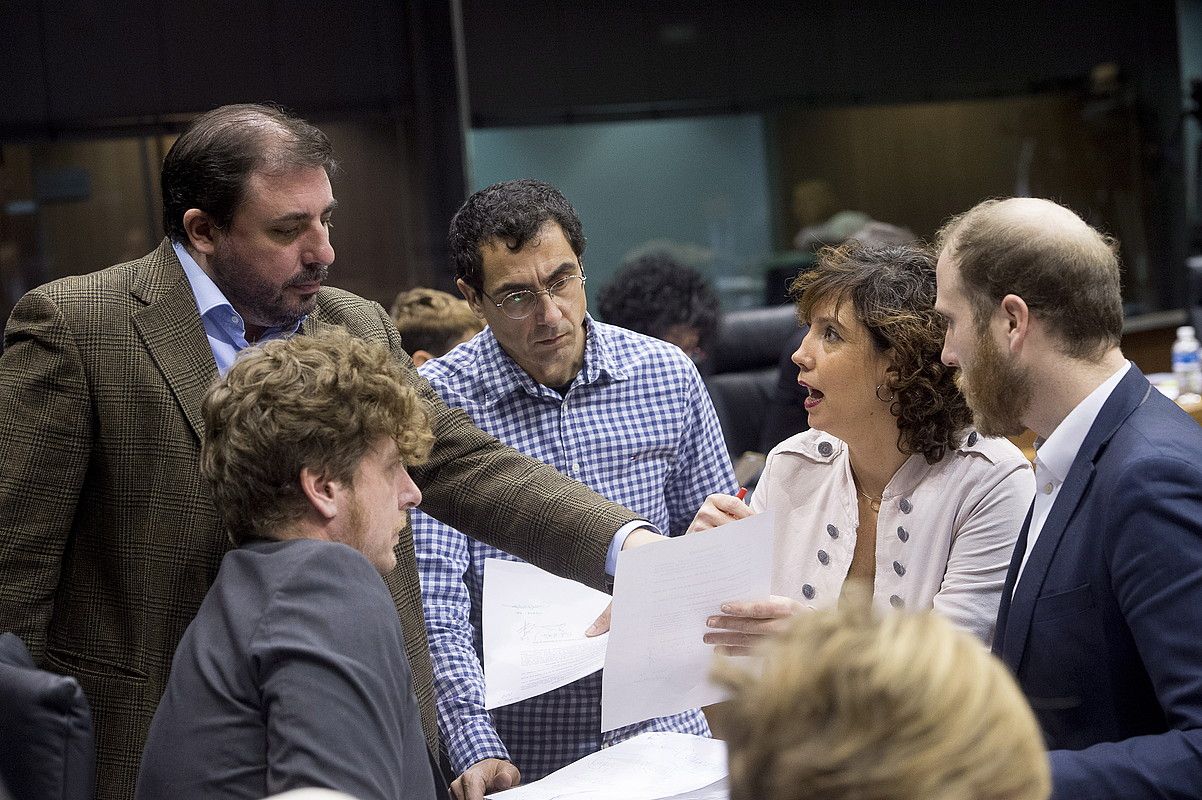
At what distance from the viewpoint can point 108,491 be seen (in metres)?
1.82

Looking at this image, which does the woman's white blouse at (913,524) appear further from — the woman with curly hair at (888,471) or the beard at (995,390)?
the beard at (995,390)

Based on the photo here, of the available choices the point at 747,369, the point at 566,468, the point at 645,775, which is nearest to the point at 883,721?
the point at 645,775

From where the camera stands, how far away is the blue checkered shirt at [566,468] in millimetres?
2240

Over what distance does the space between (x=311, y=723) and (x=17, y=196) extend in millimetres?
4729

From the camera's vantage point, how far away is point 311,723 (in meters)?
1.31

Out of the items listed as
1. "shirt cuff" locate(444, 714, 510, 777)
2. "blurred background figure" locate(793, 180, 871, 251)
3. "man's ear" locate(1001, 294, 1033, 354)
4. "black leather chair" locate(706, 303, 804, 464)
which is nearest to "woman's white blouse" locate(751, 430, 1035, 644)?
"man's ear" locate(1001, 294, 1033, 354)

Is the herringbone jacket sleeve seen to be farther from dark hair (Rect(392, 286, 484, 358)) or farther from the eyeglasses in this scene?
dark hair (Rect(392, 286, 484, 358))

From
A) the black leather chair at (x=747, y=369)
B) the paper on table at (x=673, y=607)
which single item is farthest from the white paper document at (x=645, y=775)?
the black leather chair at (x=747, y=369)

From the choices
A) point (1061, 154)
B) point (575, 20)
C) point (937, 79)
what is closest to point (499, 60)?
point (575, 20)

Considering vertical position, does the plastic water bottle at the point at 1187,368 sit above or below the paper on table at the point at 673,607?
below

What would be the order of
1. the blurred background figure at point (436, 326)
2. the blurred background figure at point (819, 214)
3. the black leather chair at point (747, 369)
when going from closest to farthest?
the blurred background figure at point (436, 326) → the black leather chair at point (747, 369) → the blurred background figure at point (819, 214)

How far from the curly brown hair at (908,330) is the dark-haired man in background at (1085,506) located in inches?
12.3

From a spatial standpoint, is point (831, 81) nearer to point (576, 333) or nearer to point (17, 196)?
point (17, 196)

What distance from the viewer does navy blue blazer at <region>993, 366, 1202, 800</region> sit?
136 cm
